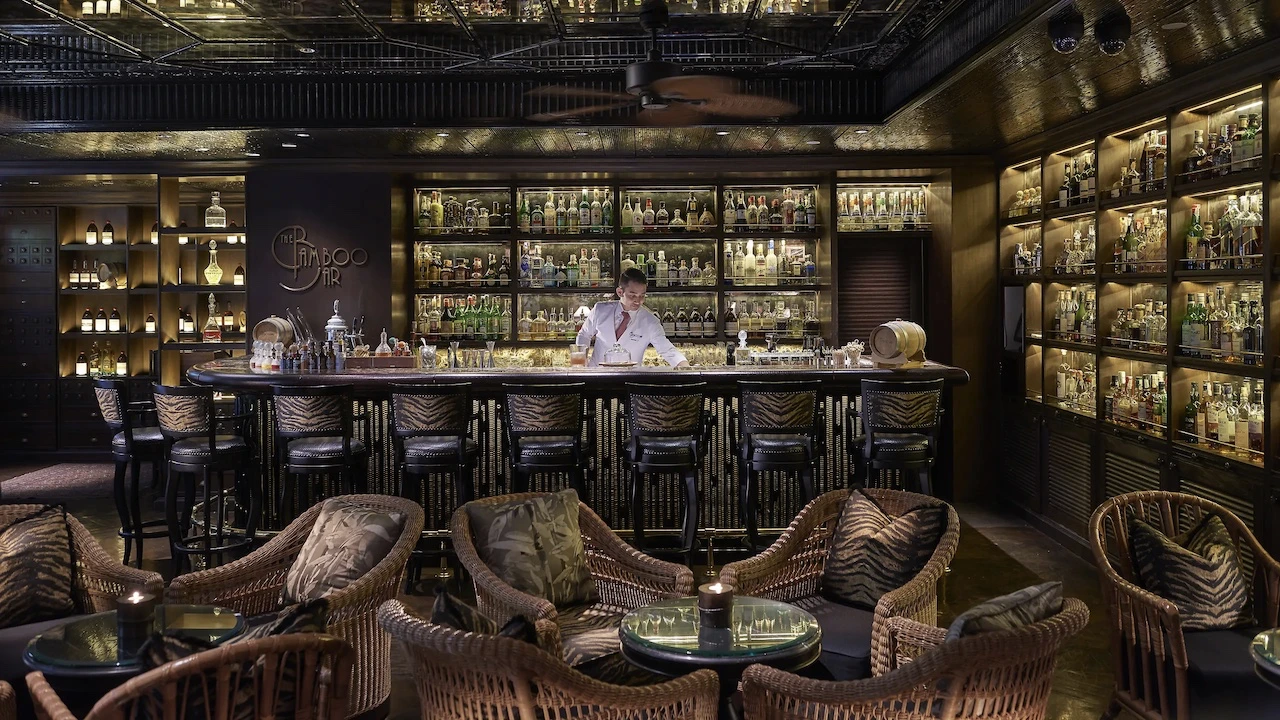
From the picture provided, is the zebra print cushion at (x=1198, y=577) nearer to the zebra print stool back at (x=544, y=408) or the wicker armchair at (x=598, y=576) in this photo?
the wicker armchair at (x=598, y=576)

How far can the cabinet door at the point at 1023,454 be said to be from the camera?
25.6 feet

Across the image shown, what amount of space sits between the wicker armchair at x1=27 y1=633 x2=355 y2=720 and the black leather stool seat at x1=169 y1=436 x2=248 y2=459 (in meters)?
3.78

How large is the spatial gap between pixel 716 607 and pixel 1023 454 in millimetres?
5749

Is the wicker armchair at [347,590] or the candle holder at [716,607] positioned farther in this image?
the wicker armchair at [347,590]

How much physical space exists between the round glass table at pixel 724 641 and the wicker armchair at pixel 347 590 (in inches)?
34.8

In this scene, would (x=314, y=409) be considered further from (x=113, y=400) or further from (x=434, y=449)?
(x=113, y=400)

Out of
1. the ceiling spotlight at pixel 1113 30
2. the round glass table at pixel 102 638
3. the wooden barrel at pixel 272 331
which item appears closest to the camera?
the round glass table at pixel 102 638

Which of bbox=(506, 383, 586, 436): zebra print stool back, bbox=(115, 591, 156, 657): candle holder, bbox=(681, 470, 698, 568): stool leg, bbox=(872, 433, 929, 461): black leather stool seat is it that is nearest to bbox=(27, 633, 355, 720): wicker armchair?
bbox=(115, 591, 156, 657): candle holder

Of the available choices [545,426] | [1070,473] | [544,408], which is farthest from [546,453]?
[1070,473]

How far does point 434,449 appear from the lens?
578 cm

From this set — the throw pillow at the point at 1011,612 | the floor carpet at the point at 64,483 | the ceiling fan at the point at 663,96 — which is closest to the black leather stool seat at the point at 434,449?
the ceiling fan at the point at 663,96

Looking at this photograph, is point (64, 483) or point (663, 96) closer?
point (663, 96)

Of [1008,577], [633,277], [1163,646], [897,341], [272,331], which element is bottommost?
[1008,577]

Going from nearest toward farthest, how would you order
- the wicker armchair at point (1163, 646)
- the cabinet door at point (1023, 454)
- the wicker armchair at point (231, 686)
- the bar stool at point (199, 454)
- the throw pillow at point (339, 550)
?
the wicker armchair at point (231, 686)
the wicker armchair at point (1163, 646)
the throw pillow at point (339, 550)
the bar stool at point (199, 454)
the cabinet door at point (1023, 454)
